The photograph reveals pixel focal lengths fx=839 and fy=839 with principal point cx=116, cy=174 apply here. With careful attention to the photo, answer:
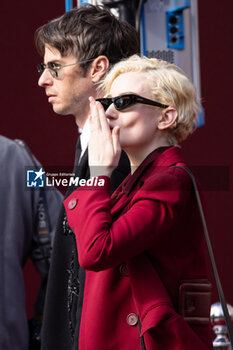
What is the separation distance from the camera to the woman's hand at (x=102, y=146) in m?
2.02

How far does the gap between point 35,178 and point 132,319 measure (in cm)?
122

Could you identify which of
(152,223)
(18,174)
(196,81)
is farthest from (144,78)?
(196,81)

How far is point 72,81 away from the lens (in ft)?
8.73

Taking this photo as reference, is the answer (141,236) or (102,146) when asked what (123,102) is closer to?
(102,146)

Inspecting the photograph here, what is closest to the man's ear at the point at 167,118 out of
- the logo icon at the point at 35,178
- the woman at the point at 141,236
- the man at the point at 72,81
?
the woman at the point at 141,236

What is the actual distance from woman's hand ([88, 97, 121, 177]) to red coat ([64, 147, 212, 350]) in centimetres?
4

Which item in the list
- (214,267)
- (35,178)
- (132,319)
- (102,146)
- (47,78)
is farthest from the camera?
(35,178)

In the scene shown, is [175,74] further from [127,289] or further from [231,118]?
[231,118]

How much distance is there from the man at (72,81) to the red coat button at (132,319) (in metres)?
0.41

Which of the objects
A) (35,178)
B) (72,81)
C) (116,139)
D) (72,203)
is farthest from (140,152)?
(35,178)

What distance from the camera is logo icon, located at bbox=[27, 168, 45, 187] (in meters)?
3.01

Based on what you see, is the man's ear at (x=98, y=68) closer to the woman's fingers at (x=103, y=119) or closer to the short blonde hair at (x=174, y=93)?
the short blonde hair at (x=174, y=93)

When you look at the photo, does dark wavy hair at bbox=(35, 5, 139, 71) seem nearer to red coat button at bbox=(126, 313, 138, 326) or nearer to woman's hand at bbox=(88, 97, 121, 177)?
woman's hand at bbox=(88, 97, 121, 177)

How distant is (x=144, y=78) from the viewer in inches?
84.7
